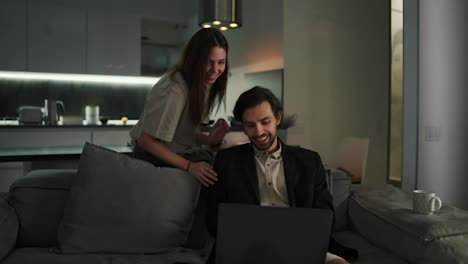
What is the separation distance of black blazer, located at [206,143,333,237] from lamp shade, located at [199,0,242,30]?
1.81 m

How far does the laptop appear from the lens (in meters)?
1.19

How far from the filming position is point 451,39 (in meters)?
3.08

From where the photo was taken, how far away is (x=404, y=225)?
1.61 metres

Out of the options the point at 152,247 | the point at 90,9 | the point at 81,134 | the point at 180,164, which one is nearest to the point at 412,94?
the point at 180,164

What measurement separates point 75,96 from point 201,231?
4.02 meters

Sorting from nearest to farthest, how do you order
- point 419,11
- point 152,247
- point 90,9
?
point 152,247 → point 419,11 → point 90,9

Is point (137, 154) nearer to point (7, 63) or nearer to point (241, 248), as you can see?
point (241, 248)

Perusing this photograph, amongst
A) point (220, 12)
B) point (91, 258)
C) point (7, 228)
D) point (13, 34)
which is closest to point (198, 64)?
point (91, 258)

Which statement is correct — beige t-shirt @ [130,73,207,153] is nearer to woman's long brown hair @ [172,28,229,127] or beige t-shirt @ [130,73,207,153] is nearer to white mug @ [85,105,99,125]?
woman's long brown hair @ [172,28,229,127]

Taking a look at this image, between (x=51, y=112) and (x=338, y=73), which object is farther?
(x=51, y=112)

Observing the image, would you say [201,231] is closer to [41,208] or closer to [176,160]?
[176,160]

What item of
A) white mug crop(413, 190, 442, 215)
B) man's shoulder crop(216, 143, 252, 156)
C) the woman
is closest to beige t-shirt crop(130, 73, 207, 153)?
the woman

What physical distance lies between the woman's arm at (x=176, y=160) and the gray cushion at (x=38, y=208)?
0.36m

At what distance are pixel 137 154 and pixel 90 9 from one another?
3622mm
